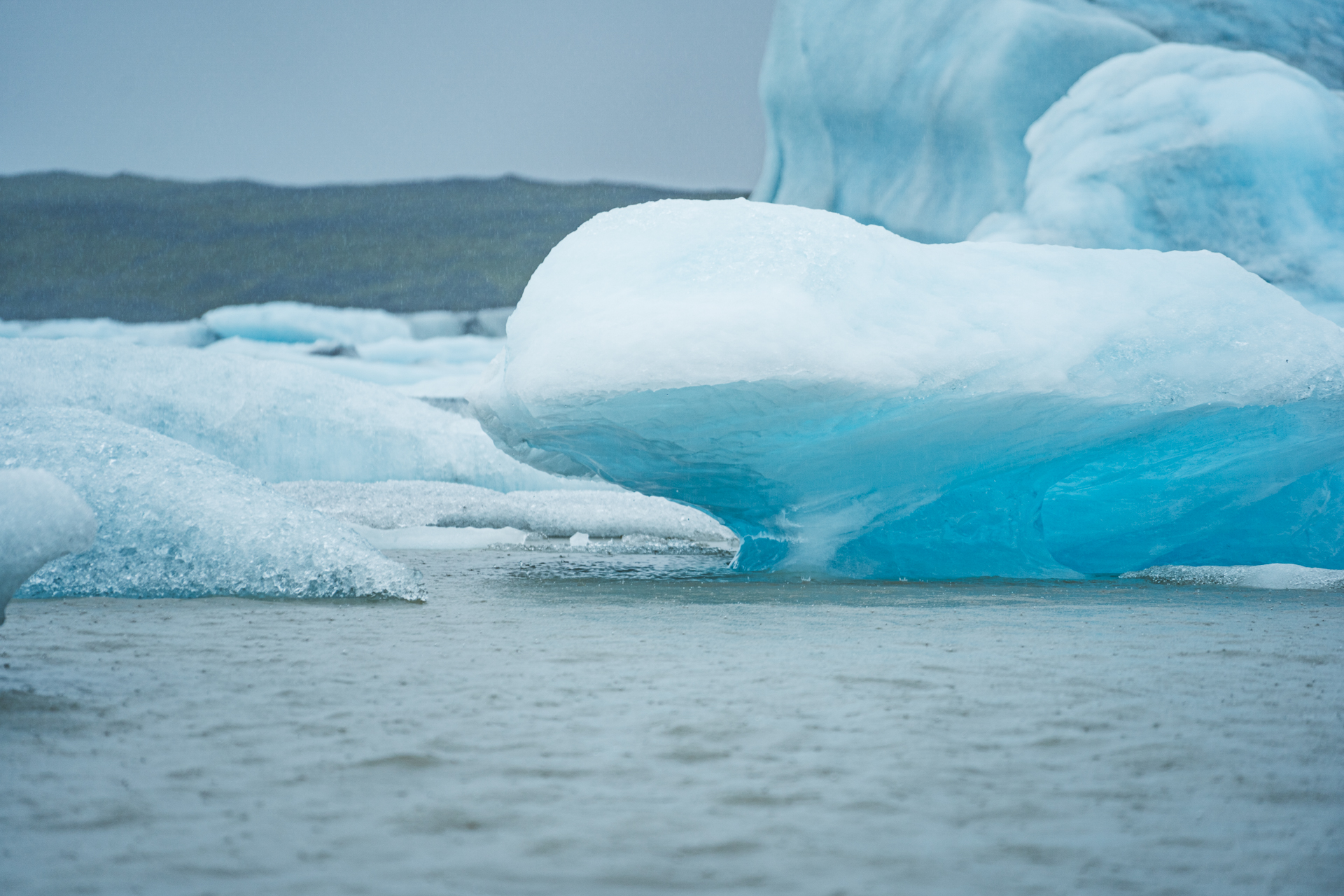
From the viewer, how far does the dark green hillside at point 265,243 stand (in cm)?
1741

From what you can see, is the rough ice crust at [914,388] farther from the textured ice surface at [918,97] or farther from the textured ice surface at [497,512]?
the textured ice surface at [918,97]

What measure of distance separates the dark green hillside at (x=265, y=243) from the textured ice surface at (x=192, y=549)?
44.9 feet

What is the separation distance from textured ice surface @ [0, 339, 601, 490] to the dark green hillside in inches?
343

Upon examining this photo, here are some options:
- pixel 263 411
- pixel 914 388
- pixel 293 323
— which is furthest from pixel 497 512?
pixel 293 323

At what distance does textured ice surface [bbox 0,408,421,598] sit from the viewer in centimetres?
354

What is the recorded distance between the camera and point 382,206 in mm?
19297

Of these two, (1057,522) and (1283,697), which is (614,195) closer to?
(1057,522)

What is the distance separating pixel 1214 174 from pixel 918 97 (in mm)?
2924

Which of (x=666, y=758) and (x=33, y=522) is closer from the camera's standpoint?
(x=666, y=758)

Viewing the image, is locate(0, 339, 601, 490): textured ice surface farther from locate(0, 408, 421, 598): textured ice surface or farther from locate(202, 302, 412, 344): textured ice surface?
locate(202, 302, 412, 344): textured ice surface

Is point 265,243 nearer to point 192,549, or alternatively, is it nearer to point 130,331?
point 130,331

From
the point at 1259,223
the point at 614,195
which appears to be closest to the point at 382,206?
the point at 614,195

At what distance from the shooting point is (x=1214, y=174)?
832cm

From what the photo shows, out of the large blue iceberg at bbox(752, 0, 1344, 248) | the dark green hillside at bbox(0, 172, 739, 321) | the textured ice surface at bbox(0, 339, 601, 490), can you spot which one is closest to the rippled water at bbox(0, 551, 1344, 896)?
the textured ice surface at bbox(0, 339, 601, 490)
